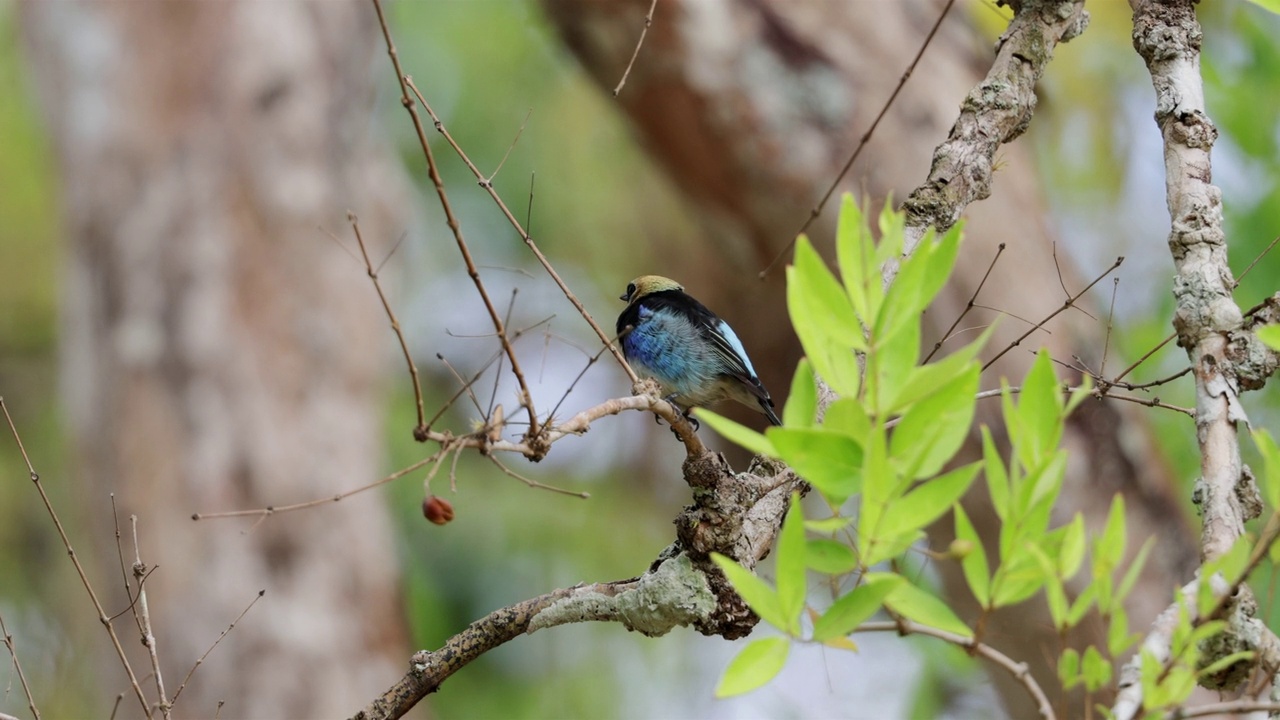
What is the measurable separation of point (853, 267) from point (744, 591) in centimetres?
36

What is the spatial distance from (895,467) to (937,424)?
2.5 inches

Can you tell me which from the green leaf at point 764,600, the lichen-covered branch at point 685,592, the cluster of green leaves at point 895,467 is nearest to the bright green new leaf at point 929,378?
the cluster of green leaves at point 895,467

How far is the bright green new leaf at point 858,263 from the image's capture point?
4.02 feet

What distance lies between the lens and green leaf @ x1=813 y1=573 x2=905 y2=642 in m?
1.13

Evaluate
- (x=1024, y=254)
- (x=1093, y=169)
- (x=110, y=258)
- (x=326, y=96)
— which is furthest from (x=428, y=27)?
(x=1024, y=254)

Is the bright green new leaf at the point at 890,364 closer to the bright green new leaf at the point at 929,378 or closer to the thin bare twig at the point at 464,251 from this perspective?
the bright green new leaf at the point at 929,378

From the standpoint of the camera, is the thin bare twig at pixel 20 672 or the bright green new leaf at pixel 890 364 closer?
the bright green new leaf at pixel 890 364

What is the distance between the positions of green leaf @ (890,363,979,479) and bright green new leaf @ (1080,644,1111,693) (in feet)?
0.93

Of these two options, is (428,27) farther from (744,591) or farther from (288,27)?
(744,591)

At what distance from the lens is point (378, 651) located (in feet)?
21.3

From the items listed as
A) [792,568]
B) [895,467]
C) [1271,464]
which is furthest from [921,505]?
[1271,464]

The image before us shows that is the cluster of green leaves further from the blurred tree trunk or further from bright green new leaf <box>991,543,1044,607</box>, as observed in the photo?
the blurred tree trunk

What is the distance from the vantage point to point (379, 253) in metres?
6.83

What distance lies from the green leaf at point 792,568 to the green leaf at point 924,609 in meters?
0.10
